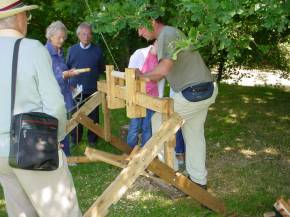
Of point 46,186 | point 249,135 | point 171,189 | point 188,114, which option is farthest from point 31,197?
point 249,135

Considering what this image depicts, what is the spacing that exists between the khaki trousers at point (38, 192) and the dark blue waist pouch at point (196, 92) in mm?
1897

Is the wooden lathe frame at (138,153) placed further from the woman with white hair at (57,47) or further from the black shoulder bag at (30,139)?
the black shoulder bag at (30,139)

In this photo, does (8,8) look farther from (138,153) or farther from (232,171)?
(232,171)

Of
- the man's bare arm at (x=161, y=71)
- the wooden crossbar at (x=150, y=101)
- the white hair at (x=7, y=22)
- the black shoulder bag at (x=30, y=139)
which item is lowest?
the wooden crossbar at (x=150, y=101)

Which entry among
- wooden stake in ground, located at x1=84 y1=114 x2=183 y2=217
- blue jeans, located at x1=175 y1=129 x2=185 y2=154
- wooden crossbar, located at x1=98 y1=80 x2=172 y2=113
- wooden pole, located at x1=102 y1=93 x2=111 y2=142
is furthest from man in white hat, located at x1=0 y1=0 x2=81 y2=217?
blue jeans, located at x1=175 y1=129 x2=185 y2=154

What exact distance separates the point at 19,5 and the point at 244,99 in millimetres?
8331

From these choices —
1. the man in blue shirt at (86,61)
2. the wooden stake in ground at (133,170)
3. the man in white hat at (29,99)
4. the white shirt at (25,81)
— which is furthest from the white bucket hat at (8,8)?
the man in blue shirt at (86,61)

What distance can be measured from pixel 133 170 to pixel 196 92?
118 centimetres

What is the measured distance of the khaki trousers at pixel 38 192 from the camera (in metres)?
2.79

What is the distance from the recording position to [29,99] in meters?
2.71

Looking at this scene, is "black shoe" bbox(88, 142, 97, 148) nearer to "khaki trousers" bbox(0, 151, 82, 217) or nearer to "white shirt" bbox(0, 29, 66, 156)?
"khaki trousers" bbox(0, 151, 82, 217)

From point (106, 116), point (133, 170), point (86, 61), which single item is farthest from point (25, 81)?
point (86, 61)

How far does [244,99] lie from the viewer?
1061 cm

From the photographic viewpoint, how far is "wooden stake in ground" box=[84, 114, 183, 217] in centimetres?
363
